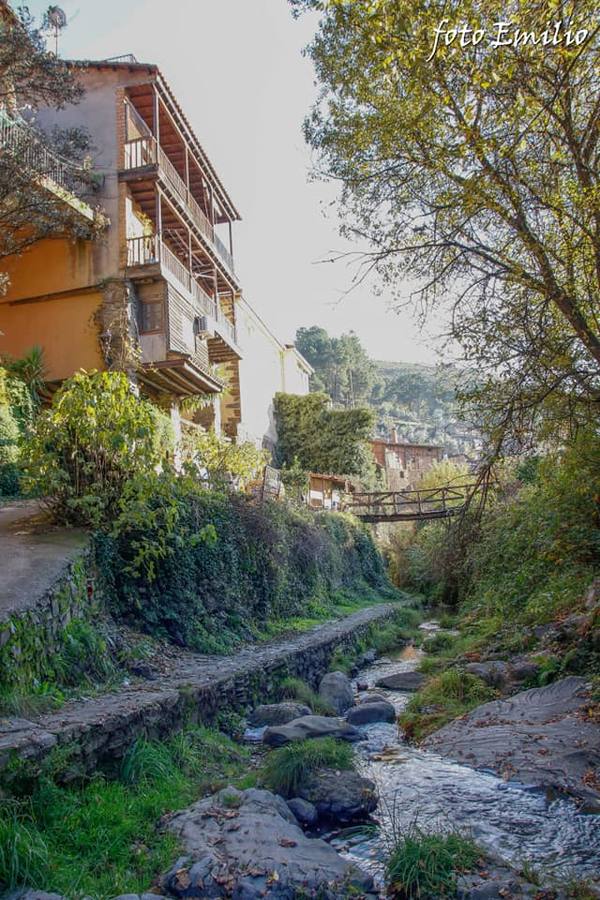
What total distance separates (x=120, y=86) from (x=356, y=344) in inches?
→ 1872

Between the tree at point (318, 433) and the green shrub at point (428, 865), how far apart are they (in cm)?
2656

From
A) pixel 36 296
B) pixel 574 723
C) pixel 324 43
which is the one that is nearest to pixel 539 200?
pixel 324 43

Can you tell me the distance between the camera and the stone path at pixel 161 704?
4.89 meters

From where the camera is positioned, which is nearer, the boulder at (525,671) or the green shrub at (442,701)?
the green shrub at (442,701)

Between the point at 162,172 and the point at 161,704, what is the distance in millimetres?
16460

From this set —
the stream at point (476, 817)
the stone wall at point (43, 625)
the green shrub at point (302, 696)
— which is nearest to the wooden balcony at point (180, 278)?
the stone wall at point (43, 625)

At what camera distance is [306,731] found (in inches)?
293

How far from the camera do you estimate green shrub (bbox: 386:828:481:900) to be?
167 inches

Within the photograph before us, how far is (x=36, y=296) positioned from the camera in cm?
1881

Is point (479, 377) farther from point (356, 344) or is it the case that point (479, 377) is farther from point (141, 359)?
point (356, 344)

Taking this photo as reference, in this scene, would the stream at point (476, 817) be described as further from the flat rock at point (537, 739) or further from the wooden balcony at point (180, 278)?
the wooden balcony at point (180, 278)

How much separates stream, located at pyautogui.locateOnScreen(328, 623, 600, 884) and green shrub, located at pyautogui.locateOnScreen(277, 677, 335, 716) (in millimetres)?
2002

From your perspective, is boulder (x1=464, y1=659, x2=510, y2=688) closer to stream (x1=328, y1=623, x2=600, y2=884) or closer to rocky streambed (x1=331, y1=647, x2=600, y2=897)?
rocky streambed (x1=331, y1=647, x2=600, y2=897)

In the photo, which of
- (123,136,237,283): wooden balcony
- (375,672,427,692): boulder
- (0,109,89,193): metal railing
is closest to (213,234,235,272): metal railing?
(123,136,237,283): wooden balcony
